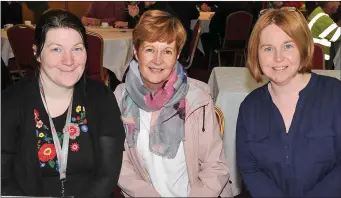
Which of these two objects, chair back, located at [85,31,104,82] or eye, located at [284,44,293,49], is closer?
eye, located at [284,44,293,49]

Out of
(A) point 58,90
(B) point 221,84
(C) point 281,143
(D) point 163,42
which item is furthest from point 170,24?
(B) point 221,84

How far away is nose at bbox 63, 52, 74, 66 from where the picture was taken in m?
1.49

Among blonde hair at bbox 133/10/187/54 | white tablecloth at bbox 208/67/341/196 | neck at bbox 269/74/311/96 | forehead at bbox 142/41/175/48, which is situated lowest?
white tablecloth at bbox 208/67/341/196

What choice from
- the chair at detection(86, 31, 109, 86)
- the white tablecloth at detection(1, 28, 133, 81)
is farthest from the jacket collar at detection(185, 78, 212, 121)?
the white tablecloth at detection(1, 28, 133, 81)

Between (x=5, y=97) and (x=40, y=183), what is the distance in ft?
1.14

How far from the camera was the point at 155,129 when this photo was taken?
66.0 inches

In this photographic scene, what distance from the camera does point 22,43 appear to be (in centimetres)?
402

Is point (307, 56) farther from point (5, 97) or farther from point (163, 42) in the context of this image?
point (5, 97)

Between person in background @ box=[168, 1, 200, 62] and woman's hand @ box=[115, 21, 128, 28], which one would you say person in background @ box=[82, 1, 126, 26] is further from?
person in background @ box=[168, 1, 200, 62]

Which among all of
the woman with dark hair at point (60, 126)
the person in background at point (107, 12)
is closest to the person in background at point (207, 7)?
the person in background at point (107, 12)

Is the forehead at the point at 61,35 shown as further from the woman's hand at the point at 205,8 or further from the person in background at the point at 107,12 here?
the woman's hand at the point at 205,8

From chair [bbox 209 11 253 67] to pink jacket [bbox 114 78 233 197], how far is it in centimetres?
464

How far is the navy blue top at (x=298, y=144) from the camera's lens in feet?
5.20

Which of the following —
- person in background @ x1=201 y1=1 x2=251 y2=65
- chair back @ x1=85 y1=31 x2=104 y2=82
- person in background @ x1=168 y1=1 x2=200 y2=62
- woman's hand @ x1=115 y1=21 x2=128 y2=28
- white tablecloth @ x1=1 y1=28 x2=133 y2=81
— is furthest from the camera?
person in background @ x1=201 y1=1 x2=251 y2=65
